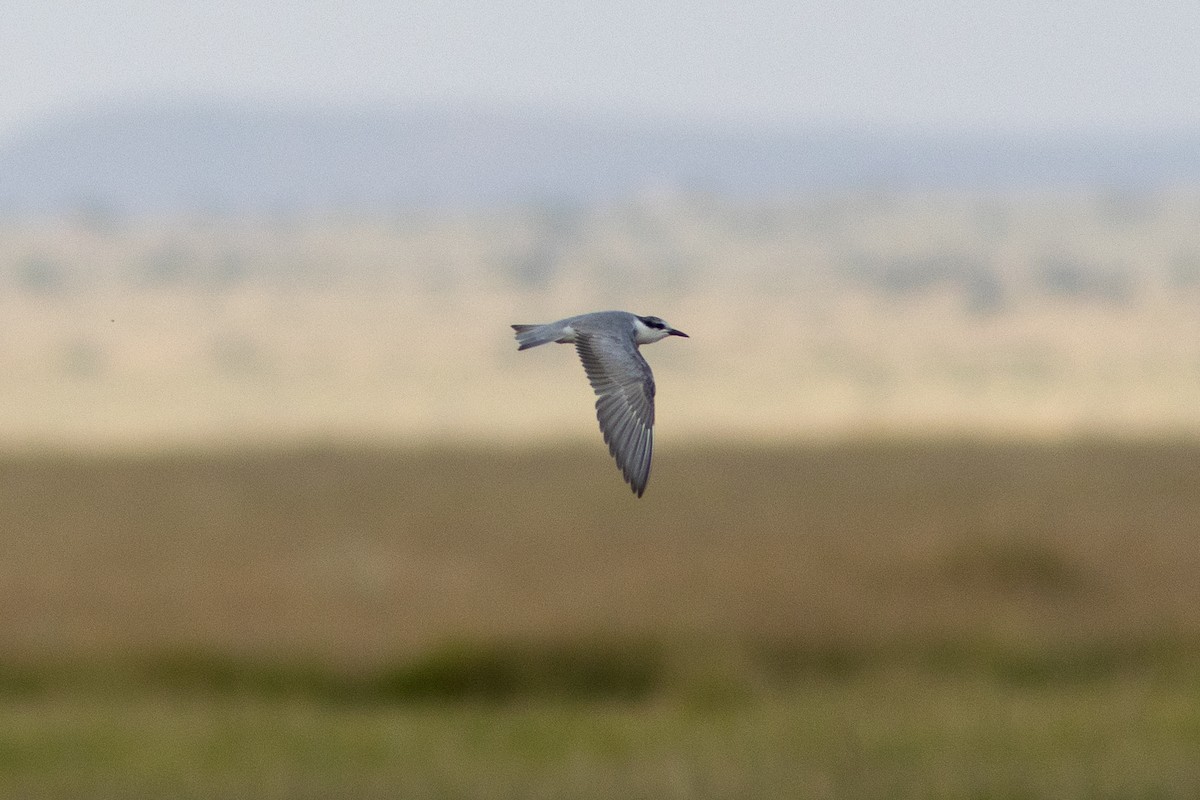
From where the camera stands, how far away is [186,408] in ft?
269

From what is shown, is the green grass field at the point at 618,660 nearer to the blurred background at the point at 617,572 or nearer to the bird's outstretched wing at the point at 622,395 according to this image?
the blurred background at the point at 617,572

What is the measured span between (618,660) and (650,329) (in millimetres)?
30696

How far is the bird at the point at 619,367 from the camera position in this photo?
7.46ft

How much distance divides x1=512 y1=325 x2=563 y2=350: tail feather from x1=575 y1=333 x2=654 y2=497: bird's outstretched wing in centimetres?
4

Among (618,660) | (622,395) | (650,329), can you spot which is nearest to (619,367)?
(622,395)

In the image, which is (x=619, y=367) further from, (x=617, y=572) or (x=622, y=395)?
(x=617, y=572)

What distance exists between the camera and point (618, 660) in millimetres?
32969

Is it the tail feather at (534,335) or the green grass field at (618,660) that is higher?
the tail feather at (534,335)

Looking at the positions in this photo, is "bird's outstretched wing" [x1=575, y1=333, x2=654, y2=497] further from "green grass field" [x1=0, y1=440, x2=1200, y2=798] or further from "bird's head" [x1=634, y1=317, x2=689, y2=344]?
"green grass field" [x1=0, y1=440, x2=1200, y2=798]

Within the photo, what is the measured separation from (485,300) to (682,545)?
4881 cm

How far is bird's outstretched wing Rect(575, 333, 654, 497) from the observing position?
2.24m

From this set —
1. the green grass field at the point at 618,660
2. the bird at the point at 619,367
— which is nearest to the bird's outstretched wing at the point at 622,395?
the bird at the point at 619,367

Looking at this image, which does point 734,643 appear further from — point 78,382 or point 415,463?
point 78,382

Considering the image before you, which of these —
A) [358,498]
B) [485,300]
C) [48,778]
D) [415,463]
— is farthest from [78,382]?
[48,778]
